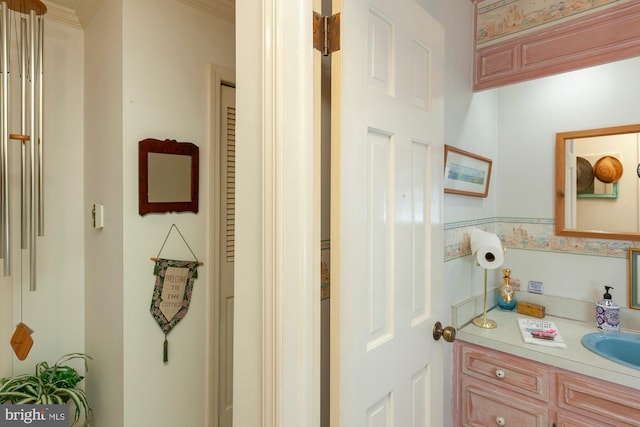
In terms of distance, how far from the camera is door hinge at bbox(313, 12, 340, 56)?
2.74 ft

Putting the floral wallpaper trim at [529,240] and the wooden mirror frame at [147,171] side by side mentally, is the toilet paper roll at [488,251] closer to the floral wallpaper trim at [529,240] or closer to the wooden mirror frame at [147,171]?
the floral wallpaper trim at [529,240]

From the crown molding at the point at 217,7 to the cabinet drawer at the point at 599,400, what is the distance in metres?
2.30

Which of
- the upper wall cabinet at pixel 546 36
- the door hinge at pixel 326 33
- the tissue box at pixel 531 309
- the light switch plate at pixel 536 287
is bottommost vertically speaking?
the tissue box at pixel 531 309

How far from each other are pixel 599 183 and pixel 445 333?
4.44 ft

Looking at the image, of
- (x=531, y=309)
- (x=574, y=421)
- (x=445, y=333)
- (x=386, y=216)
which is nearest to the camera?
(x=386, y=216)

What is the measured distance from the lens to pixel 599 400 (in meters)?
1.32

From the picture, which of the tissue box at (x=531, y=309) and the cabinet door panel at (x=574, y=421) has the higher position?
the tissue box at (x=531, y=309)

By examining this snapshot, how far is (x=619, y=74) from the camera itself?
5.76 ft

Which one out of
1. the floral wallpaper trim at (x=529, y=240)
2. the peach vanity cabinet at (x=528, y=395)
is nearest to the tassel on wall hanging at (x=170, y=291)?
the floral wallpaper trim at (x=529, y=240)

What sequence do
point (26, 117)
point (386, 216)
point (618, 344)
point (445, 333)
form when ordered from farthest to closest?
point (618, 344) < point (26, 117) < point (445, 333) < point (386, 216)

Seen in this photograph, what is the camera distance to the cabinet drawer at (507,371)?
1455mm

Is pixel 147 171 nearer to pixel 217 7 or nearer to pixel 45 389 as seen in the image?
pixel 217 7

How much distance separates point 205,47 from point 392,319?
1597 mm

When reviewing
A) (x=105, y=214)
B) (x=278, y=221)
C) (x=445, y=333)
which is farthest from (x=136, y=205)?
(x=445, y=333)
